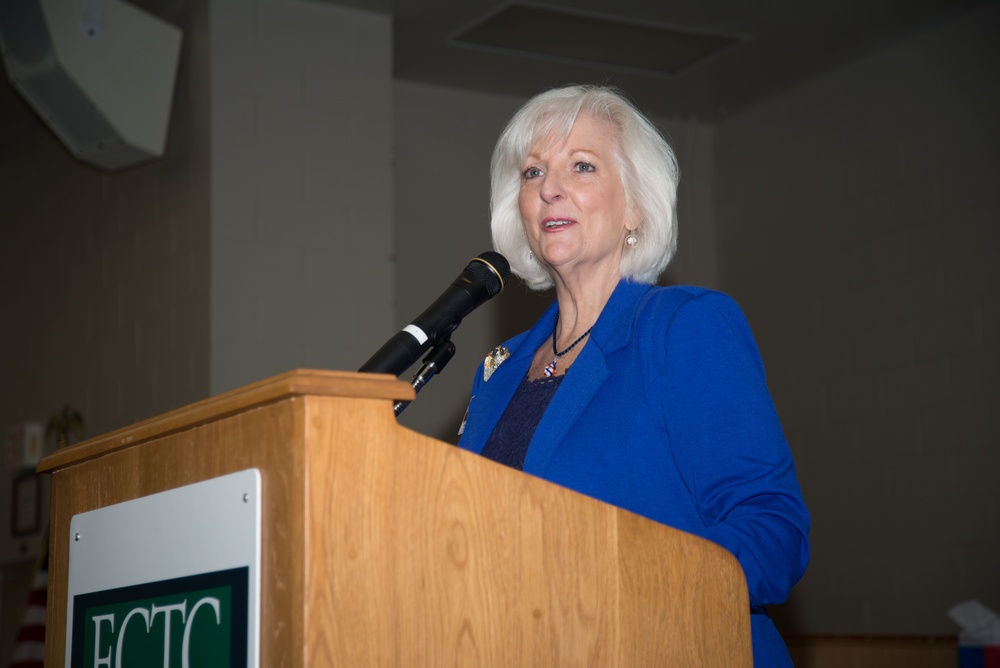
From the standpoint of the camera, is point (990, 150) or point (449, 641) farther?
point (990, 150)

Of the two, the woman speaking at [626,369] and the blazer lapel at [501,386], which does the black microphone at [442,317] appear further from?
the blazer lapel at [501,386]

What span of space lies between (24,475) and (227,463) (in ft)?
15.5

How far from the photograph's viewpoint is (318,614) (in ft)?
2.97

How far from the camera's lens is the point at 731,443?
4.29 feet

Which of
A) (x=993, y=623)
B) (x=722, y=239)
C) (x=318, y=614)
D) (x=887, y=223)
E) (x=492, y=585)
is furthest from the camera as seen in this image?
(x=722, y=239)

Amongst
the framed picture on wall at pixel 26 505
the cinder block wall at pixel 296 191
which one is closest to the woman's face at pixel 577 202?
the cinder block wall at pixel 296 191

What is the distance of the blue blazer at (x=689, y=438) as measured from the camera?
1246 mm

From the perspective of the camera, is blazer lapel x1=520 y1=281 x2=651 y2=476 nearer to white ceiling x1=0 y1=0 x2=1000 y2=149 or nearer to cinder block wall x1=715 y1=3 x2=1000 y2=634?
white ceiling x1=0 y1=0 x2=1000 y2=149

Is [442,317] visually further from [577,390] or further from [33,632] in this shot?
[33,632]

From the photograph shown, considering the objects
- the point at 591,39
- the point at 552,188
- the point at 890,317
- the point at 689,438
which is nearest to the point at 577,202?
the point at 552,188

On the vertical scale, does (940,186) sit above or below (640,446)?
above

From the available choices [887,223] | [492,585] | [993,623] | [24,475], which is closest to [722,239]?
[887,223]

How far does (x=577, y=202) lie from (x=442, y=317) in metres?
0.44

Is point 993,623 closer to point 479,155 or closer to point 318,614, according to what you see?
point 479,155
